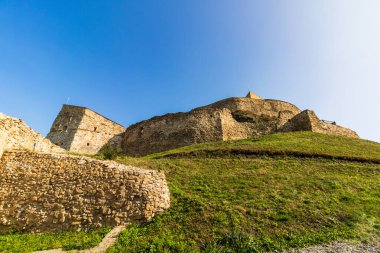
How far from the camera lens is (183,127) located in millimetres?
29938

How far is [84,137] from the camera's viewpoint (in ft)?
108

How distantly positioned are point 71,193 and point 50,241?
7.15 ft

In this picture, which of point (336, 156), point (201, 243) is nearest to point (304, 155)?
point (336, 156)

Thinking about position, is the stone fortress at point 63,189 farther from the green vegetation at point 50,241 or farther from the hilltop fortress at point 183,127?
the hilltop fortress at point 183,127

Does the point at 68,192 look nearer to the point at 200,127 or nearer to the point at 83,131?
the point at 200,127

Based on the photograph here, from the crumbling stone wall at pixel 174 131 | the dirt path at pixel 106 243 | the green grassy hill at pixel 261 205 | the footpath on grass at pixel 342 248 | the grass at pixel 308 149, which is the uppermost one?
the crumbling stone wall at pixel 174 131

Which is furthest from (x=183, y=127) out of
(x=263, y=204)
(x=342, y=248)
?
(x=342, y=248)

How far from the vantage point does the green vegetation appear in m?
8.11

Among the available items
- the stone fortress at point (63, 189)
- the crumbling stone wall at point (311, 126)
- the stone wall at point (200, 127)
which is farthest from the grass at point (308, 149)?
the stone fortress at point (63, 189)

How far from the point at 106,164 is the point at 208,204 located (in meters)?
5.16

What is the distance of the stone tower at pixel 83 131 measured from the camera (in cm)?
3209

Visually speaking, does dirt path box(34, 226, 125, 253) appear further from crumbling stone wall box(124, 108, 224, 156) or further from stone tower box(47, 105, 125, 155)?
stone tower box(47, 105, 125, 155)

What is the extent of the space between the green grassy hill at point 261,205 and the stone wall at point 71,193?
2.60ft

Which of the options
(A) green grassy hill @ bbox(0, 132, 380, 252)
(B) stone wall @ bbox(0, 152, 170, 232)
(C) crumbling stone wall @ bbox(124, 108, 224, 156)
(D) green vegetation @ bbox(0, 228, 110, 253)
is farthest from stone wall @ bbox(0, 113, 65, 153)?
(C) crumbling stone wall @ bbox(124, 108, 224, 156)
